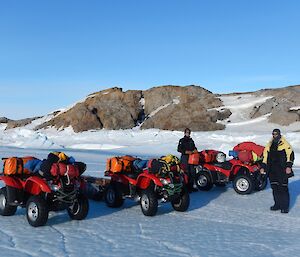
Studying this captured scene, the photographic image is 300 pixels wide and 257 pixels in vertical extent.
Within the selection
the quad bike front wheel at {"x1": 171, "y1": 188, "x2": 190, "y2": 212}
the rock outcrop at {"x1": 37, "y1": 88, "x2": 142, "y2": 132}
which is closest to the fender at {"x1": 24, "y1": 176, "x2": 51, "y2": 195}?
the quad bike front wheel at {"x1": 171, "y1": 188, "x2": 190, "y2": 212}

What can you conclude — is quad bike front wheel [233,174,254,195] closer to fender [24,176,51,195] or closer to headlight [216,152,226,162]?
headlight [216,152,226,162]

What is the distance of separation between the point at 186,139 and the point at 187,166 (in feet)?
2.31

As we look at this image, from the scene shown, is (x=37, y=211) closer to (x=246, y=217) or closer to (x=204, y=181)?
(x=246, y=217)

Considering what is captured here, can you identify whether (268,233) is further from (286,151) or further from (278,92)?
(278,92)

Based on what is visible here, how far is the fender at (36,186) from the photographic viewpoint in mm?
7652

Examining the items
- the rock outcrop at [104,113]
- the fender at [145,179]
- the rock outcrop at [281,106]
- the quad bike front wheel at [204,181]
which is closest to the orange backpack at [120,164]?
the fender at [145,179]

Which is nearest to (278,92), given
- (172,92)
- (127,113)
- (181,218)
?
(172,92)

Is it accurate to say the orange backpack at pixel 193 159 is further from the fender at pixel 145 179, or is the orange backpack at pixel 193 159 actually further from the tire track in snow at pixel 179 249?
the tire track in snow at pixel 179 249

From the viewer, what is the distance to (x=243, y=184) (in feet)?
37.9

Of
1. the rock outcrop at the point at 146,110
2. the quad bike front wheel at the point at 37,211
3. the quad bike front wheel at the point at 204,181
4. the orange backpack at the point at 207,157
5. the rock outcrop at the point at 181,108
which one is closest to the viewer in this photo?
the quad bike front wheel at the point at 37,211

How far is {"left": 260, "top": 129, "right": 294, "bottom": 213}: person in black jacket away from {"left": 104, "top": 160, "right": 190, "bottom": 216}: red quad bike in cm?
178

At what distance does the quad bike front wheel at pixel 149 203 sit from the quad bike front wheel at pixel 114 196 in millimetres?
897

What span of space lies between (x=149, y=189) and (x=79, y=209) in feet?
4.92

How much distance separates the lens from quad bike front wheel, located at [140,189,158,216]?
8.63 metres
